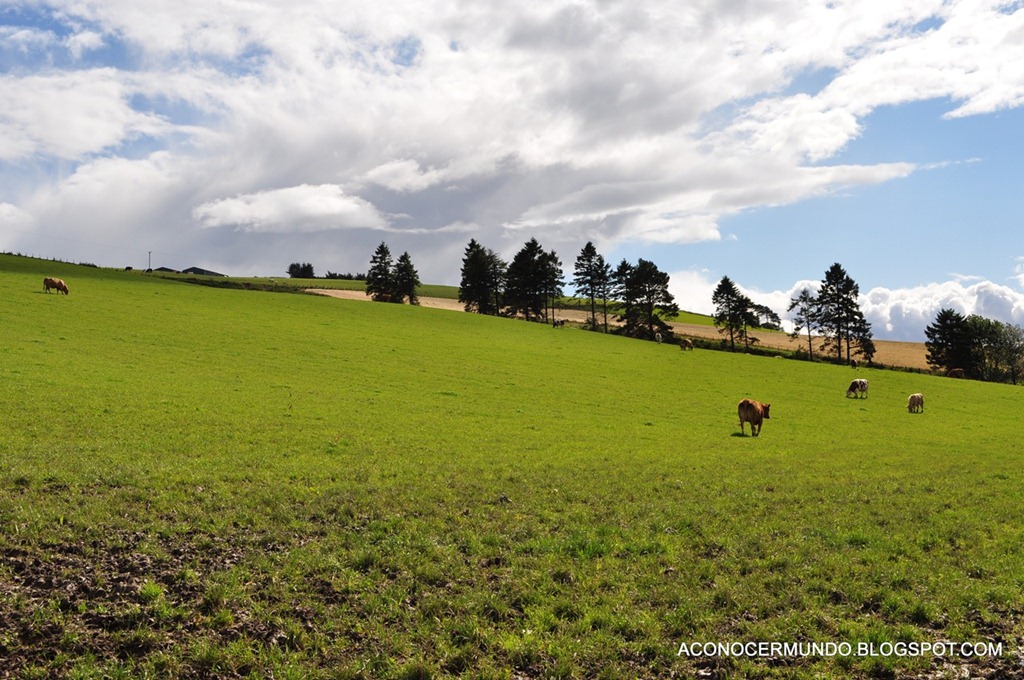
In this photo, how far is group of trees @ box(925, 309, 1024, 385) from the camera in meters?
103

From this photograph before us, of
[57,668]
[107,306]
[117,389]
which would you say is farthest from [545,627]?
[107,306]

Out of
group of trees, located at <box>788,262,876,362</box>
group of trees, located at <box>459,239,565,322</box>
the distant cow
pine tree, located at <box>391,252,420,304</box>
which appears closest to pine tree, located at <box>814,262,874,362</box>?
group of trees, located at <box>788,262,876,362</box>

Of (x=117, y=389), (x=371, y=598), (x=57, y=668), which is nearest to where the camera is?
(x=57, y=668)

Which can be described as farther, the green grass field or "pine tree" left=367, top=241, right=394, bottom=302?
"pine tree" left=367, top=241, right=394, bottom=302

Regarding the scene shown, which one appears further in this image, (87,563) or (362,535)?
(362,535)

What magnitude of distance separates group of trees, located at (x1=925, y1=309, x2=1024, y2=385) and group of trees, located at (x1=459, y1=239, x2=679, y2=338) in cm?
4777

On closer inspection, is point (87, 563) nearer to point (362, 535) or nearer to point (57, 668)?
point (57, 668)

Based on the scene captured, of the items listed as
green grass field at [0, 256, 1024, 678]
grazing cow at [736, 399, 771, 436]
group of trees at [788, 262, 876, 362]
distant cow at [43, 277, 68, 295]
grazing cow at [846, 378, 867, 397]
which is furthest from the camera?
group of trees at [788, 262, 876, 362]

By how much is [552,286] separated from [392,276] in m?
32.8

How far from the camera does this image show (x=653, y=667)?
748cm

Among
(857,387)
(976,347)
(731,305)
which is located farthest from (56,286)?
(976,347)

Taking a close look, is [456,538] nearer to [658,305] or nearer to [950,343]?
[658,305]

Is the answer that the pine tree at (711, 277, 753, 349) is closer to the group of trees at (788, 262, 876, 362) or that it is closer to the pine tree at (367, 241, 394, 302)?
the group of trees at (788, 262, 876, 362)

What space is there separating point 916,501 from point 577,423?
594 inches
